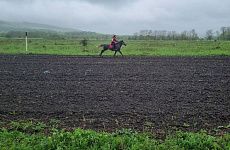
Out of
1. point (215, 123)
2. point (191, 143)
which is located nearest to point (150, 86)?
point (215, 123)

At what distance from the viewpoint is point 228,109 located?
13.0m

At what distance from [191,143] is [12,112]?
A: 234 inches

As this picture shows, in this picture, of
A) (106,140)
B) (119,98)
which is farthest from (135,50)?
(106,140)

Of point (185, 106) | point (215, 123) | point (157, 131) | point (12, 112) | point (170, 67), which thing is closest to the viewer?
point (157, 131)

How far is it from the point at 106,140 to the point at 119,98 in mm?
5331

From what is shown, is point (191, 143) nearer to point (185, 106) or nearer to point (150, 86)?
point (185, 106)

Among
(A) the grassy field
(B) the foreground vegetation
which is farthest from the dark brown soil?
(A) the grassy field

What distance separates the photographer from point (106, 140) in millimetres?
9438

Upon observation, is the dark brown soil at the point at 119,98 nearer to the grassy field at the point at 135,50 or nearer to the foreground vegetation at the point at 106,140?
the foreground vegetation at the point at 106,140

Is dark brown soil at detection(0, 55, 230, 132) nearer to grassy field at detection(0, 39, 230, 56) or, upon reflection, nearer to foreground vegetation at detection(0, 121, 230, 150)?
foreground vegetation at detection(0, 121, 230, 150)

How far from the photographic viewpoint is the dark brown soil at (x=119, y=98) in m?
11.5

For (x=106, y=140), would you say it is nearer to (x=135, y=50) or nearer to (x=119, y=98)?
(x=119, y=98)

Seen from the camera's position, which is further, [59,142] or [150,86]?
[150,86]

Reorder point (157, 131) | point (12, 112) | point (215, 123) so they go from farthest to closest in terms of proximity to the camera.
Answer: point (12, 112) → point (215, 123) → point (157, 131)
